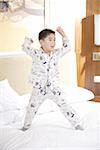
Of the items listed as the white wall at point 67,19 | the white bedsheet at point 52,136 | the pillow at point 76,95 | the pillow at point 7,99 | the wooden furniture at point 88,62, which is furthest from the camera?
the wooden furniture at point 88,62

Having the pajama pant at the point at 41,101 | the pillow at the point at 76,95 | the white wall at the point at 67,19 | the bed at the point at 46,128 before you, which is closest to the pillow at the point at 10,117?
the bed at the point at 46,128

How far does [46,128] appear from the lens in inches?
87.0

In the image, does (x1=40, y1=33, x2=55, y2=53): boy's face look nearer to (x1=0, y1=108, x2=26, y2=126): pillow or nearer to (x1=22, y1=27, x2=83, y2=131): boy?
(x1=22, y1=27, x2=83, y2=131): boy

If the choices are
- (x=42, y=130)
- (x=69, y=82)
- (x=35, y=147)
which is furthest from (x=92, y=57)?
(x=35, y=147)

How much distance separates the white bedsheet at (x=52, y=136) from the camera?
1820 millimetres

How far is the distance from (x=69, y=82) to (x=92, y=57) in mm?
539

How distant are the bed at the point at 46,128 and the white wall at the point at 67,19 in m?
0.58

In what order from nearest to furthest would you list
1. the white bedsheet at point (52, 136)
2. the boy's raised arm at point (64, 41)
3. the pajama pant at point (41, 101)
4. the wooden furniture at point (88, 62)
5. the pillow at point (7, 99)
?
the white bedsheet at point (52, 136)
the pajama pant at point (41, 101)
the boy's raised arm at point (64, 41)
the pillow at point (7, 99)
the wooden furniture at point (88, 62)

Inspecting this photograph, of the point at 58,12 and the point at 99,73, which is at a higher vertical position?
the point at 58,12

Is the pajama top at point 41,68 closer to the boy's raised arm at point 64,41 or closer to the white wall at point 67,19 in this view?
the boy's raised arm at point 64,41

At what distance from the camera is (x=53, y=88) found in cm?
230

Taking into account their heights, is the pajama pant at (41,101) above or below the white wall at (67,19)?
below

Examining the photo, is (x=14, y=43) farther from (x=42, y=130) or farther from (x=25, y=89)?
(x=42, y=130)

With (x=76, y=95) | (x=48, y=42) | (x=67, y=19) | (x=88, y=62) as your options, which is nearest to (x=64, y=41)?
(x=48, y=42)
